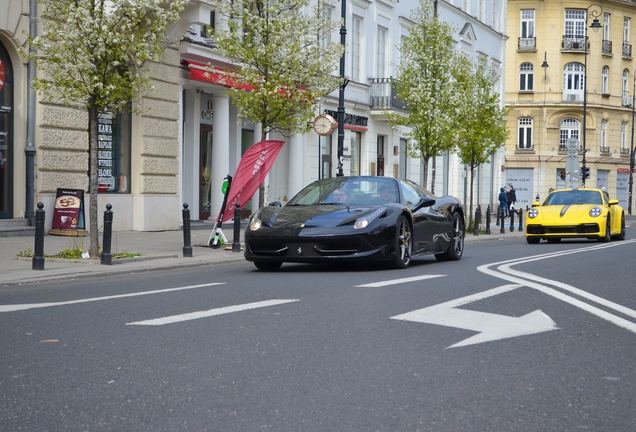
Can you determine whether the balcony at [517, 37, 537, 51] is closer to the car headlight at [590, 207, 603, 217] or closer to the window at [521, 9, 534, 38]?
the window at [521, 9, 534, 38]

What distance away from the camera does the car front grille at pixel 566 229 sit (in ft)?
77.2

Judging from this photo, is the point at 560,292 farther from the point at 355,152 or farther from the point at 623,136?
the point at 623,136

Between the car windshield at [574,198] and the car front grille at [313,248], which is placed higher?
the car windshield at [574,198]

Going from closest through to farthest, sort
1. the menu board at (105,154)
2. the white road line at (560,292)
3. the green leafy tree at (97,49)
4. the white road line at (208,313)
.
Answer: the white road line at (208,313)
the white road line at (560,292)
the green leafy tree at (97,49)
the menu board at (105,154)

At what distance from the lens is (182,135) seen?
90.6ft

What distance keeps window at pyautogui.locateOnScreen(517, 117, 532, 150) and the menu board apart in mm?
53043

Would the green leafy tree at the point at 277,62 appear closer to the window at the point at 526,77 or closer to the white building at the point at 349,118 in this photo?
the white building at the point at 349,118

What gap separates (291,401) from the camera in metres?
4.80

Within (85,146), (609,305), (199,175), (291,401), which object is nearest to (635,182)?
(199,175)

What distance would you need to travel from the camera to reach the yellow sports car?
77.3ft

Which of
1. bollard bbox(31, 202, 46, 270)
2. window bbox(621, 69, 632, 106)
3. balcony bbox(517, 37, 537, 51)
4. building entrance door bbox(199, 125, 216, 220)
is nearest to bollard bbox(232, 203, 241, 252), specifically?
bollard bbox(31, 202, 46, 270)

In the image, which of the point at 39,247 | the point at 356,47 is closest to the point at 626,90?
the point at 356,47

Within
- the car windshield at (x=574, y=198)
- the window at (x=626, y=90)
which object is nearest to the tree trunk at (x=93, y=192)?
the car windshield at (x=574, y=198)

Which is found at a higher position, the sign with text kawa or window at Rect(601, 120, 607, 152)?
window at Rect(601, 120, 607, 152)
